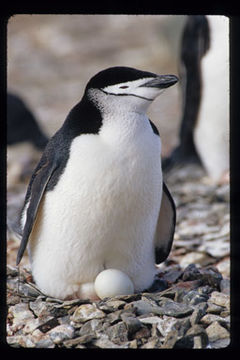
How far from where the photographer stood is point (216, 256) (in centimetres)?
219

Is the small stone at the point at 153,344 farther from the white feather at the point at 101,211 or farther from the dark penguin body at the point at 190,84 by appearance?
the dark penguin body at the point at 190,84

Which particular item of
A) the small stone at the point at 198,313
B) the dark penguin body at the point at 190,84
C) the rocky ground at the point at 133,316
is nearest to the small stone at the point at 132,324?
the rocky ground at the point at 133,316

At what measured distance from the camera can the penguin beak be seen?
1.37 m

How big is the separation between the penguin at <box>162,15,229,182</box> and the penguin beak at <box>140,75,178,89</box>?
1.54 meters

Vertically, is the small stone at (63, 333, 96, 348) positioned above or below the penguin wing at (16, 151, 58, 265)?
below

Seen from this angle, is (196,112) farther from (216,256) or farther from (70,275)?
(70,275)

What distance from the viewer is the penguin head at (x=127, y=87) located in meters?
1.38

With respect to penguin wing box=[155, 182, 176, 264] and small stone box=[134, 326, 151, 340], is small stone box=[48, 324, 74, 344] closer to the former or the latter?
small stone box=[134, 326, 151, 340]

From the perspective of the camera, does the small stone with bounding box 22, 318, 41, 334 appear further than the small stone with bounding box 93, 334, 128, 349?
Yes

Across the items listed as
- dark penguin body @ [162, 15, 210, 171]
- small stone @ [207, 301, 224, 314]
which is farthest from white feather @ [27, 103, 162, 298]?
dark penguin body @ [162, 15, 210, 171]

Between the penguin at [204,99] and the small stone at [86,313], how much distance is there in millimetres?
1623

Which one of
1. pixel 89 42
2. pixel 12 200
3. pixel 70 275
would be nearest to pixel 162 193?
pixel 70 275

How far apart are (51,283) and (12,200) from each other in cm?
137

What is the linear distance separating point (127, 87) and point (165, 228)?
42 cm
